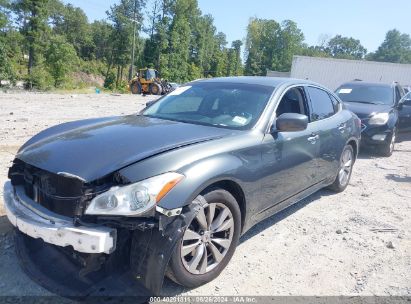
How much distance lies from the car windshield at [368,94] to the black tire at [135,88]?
22824mm

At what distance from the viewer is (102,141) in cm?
295

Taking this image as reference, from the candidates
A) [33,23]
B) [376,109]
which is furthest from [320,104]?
[33,23]

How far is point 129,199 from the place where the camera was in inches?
95.0

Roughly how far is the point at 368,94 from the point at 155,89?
73.1ft

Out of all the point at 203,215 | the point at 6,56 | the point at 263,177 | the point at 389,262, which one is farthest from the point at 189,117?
the point at 6,56

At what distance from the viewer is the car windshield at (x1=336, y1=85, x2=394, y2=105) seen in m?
9.16

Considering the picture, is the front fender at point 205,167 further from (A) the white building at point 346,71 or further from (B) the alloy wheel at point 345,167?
(A) the white building at point 346,71

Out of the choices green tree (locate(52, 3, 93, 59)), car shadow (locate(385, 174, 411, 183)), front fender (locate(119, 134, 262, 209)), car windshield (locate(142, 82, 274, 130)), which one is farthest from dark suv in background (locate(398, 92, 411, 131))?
green tree (locate(52, 3, 93, 59))

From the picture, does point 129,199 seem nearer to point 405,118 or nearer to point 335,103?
point 335,103

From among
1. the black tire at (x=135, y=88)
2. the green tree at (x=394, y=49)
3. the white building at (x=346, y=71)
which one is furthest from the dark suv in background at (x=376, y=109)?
the green tree at (x=394, y=49)

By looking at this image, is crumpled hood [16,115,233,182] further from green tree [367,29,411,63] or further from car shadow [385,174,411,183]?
green tree [367,29,411,63]

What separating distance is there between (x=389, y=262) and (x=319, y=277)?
867 millimetres

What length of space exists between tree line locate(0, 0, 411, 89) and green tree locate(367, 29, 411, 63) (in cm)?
3135

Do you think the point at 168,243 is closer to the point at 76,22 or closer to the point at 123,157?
the point at 123,157
